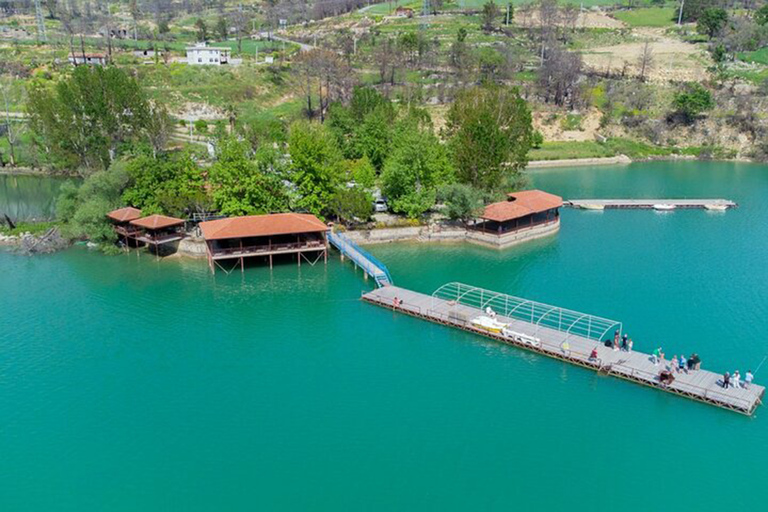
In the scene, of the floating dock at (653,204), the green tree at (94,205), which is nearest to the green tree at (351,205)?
the green tree at (94,205)

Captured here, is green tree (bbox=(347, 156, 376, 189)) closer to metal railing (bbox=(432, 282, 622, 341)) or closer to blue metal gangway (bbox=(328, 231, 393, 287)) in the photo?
blue metal gangway (bbox=(328, 231, 393, 287))

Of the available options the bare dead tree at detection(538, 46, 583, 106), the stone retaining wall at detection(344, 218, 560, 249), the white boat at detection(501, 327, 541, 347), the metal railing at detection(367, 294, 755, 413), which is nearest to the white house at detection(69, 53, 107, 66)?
the bare dead tree at detection(538, 46, 583, 106)

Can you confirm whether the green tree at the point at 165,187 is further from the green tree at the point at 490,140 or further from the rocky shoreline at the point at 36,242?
the green tree at the point at 490,140

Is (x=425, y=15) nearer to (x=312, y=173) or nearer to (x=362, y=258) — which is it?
(x=312, y=173)

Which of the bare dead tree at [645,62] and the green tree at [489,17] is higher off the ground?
the green tree at [489,17]

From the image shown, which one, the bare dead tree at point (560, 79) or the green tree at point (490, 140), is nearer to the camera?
the green tree at point (490, 140)

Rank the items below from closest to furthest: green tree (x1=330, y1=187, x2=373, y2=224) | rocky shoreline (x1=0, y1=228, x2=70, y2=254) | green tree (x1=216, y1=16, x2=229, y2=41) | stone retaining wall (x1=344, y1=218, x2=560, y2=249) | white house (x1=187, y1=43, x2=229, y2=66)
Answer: rocky shoreline (x1=0, y1=228, x2=70, y2=254) → green tree (x1=330, y1=187, x2=373, y2=224) → stone retaining wall (x1=344, y1=218, x2=560, y2=249) → white house (x1=187, y1=43, x2=229, y2=66) → green tree (x1=216, y1=16, x2=229, y2=41)

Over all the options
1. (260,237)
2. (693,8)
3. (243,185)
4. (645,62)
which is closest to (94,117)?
(243,185)
